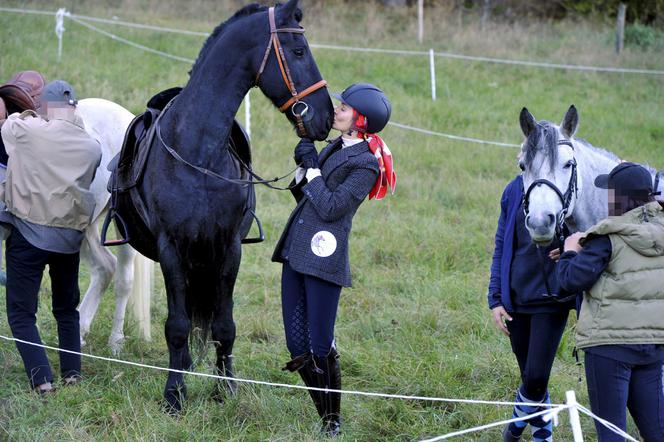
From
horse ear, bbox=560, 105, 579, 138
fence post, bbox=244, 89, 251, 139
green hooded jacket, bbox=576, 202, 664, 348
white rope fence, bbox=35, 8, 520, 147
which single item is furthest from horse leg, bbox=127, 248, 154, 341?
fence post, bbox=244, 89, 251, 139

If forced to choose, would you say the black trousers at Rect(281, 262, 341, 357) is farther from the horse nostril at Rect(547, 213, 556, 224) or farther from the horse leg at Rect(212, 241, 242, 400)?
the horse nostril at Rect(547, 213, 556, 224)

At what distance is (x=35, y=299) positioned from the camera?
4.85 meters

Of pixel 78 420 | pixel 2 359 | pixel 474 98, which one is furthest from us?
pixel 474 98

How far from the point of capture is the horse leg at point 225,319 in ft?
15.5

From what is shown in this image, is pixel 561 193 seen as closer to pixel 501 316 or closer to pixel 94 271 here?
pixel 501 316

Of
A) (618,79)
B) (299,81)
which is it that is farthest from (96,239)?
(618,79)

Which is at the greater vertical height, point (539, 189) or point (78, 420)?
point (539, 189)

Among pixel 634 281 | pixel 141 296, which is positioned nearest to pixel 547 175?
pixel 634 281

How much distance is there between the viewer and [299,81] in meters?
4.29

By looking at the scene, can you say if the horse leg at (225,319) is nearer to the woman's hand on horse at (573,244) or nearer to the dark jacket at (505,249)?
the dark jacket at (505,249)

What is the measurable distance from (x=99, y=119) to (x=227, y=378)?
8.60ft

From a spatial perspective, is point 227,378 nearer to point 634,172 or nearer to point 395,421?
point 395,421

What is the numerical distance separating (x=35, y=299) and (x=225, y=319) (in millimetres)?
1168

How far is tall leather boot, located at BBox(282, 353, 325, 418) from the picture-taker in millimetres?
4223
